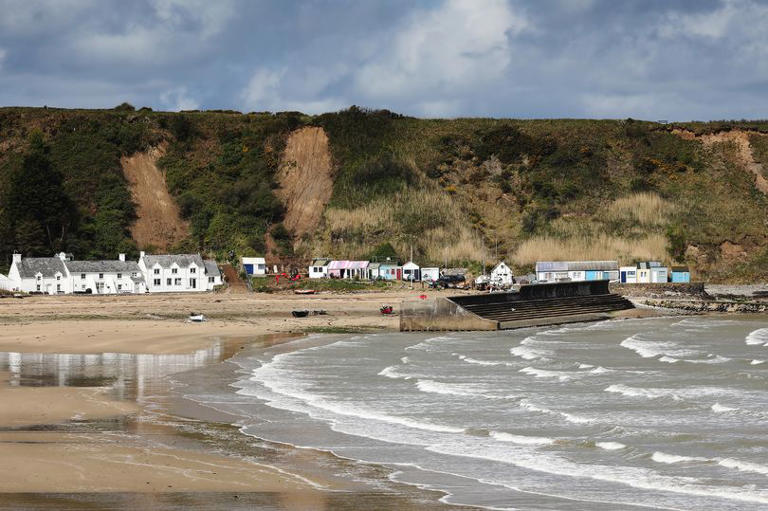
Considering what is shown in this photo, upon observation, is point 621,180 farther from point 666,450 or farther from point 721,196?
point 666,450

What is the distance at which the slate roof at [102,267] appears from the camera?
273 ft

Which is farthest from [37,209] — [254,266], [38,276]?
[254,266]

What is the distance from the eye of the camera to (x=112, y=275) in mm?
84250

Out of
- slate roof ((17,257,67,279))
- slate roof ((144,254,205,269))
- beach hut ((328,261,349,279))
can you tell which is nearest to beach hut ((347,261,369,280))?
beach hut ((328,261,349,279))

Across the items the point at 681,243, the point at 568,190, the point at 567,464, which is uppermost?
the point at 568,190

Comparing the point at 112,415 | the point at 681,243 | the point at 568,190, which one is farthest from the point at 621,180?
the point at 112,415

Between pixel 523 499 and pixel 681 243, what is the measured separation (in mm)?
84132

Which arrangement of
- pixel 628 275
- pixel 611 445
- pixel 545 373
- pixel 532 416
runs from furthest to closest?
pixel 628 275 → pixel 545 373 → pixel 532 416 → pixel 611 445

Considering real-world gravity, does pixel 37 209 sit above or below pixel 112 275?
above

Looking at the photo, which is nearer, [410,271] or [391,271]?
[410,271]

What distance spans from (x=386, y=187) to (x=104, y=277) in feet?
113

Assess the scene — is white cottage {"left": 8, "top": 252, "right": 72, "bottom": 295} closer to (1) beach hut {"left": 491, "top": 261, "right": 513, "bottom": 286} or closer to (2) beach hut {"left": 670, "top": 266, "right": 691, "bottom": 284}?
(1) beach hut {"left": 491, "top": 261, "right": 513, "bottom": 286}

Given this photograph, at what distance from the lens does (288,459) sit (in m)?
17.0

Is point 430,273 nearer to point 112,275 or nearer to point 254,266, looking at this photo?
point 254,266
